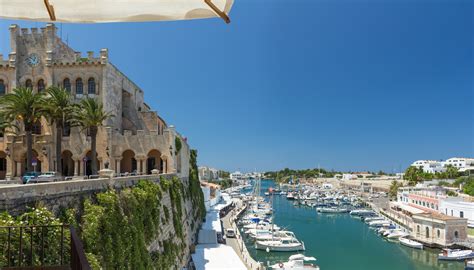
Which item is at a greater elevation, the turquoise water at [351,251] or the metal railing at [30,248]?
the metal railing at [30,248]

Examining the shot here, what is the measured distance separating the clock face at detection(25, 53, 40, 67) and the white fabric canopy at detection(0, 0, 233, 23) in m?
31.0

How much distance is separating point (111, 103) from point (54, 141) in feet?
18.5

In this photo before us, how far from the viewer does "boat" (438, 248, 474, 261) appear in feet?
125

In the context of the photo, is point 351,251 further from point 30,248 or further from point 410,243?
point 30,248

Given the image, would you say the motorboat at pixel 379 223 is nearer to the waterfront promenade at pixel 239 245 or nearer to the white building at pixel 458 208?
the white building at pixel 458 208

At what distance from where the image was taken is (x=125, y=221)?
11820 millimetres

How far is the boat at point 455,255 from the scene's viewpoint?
38125 millimetres

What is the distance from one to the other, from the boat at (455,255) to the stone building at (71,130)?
3142cm

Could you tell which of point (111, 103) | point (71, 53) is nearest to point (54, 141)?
point (111, 103)

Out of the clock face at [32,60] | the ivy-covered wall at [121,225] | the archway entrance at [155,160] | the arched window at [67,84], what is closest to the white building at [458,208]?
the archway entrance at [155,160]

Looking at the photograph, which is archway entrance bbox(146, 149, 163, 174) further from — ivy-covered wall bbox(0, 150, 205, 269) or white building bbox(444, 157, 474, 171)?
white building bbox(444, 157, 474, 171)

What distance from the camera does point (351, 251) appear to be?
140 ft

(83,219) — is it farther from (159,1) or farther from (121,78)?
(121,78)

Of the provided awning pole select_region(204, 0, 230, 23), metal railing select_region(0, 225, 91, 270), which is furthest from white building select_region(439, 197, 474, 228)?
awning pole select_region(204, 0, 230, 23)
